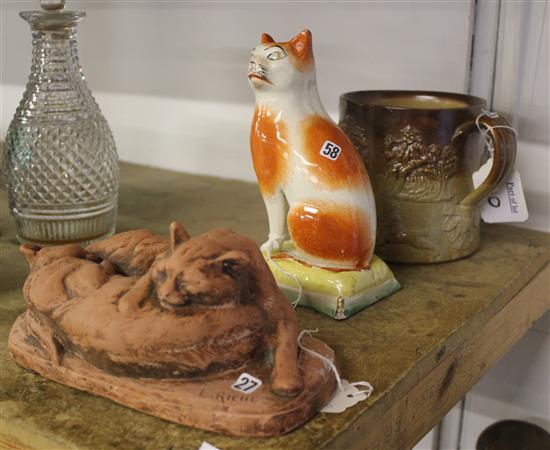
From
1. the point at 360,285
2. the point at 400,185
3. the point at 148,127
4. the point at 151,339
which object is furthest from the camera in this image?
the point at 148,127

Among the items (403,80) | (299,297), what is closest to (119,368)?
(299,297)

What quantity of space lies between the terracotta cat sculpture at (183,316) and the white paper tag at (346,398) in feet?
0.14

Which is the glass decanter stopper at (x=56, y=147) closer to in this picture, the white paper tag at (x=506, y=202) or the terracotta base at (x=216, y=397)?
the terracotta base at (x=216, y=397)

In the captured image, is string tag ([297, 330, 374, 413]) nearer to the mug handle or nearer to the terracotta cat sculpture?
the terracotta cat sculpture

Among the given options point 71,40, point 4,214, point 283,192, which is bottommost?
point 4,214

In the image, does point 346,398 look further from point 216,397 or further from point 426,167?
point 426,167

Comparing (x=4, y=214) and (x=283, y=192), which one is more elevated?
(x=283, y=192)

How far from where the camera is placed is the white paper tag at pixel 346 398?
0.55 meters

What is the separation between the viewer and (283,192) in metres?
0.74

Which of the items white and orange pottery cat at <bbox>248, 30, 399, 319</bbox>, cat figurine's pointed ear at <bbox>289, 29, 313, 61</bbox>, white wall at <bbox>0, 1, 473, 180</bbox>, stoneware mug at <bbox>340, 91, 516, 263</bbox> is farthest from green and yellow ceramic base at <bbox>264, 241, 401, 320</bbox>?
white wall at <bbox>0, 1, 473, 180</bbox>

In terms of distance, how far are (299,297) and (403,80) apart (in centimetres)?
48

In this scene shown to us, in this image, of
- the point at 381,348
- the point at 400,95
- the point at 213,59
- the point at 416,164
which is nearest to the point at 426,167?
the point at 416,164

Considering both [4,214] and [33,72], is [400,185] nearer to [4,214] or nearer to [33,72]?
[33,72]

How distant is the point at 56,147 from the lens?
2.81 feet
